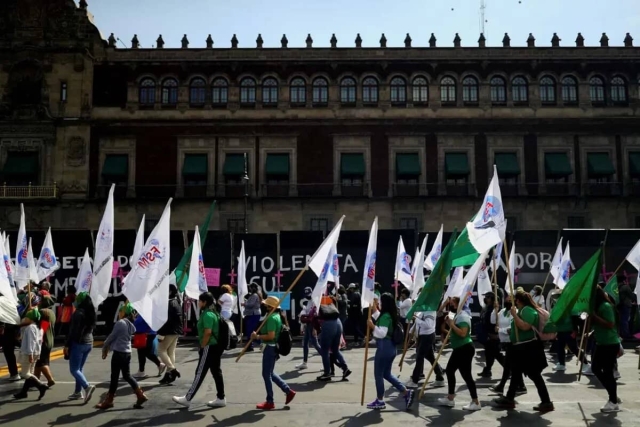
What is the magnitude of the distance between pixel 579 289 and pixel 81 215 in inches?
1196

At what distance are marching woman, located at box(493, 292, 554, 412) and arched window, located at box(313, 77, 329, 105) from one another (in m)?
28.4

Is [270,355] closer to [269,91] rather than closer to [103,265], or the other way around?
[103,265]

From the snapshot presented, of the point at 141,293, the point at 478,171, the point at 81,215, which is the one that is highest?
the point at 478,171

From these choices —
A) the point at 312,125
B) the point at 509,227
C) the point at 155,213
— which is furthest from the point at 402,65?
the point at 155,213

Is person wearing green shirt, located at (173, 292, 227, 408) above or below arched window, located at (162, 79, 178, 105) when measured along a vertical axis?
below

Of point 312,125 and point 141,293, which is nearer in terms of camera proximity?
point 141,293

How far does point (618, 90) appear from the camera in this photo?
37.8 metres

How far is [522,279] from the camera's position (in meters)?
24.8

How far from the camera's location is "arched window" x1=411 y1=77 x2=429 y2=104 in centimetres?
3738

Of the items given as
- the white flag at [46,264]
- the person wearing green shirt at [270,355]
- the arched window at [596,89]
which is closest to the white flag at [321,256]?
the person wearing green shirt at [270,355]

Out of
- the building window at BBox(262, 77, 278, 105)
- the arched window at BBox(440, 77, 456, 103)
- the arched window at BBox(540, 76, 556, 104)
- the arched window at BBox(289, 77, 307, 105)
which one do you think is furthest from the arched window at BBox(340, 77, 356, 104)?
the arched window at BBox(540, 76, 556, 104)

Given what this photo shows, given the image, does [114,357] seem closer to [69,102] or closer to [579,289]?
[579,289]

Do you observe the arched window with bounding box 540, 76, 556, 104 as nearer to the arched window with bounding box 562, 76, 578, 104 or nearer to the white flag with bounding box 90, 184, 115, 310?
the arched window with bounding box 562, 76, 578, 104

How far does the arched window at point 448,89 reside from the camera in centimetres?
3741
